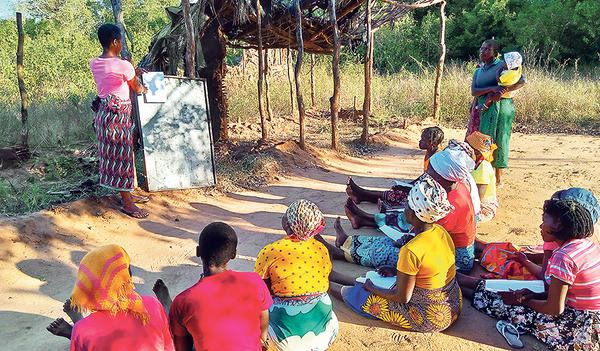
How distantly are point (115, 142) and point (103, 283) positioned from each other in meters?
2.83

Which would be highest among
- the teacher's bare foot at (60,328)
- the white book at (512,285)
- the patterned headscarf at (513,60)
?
the patterned headscarf at (513,60)

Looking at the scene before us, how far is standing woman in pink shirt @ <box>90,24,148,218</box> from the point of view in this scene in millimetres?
3812

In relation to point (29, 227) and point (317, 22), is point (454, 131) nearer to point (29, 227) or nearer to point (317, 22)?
point (317, 22)

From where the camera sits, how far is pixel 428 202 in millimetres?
2316

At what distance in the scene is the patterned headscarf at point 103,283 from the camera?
1.58 m

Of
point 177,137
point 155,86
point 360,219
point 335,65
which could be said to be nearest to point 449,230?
point 360,219

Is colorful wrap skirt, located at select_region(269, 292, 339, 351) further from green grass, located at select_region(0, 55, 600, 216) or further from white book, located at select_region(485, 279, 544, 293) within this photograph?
green grass, located at select_region(0, 55, 600, 216)

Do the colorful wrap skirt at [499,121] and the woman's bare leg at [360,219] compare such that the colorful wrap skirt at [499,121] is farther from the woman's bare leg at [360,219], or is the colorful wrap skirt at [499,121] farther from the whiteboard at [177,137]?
the whiteboard at [177,137]

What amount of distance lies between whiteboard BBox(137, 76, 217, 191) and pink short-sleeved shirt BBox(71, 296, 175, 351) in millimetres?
3448

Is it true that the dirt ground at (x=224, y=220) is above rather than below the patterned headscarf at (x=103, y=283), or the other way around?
below

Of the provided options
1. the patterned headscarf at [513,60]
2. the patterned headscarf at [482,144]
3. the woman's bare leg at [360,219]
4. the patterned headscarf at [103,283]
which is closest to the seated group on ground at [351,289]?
the patterned headscarf at [103,283]

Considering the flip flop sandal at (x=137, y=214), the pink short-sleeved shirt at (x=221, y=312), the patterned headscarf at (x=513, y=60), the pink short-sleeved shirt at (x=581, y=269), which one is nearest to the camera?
the pink short-sleeved shirt at (x=221, y=312)

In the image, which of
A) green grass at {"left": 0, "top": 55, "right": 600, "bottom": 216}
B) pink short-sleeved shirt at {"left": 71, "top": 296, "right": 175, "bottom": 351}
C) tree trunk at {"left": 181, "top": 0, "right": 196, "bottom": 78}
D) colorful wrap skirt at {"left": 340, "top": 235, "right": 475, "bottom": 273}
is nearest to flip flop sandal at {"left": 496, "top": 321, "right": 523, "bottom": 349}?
colorful wrap skirt at {"left": 340, "top": 235, "right": 475, "bottom": 273}

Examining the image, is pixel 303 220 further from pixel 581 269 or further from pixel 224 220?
pixel 224 220
